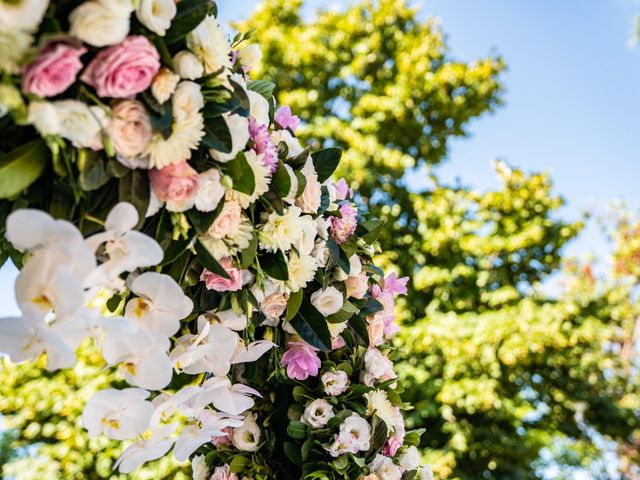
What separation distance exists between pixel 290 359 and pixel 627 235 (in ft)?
33.2

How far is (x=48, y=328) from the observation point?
708mm

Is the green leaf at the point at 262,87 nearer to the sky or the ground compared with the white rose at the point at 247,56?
nearer to the ground

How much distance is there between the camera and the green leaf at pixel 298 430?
1237 millimetres

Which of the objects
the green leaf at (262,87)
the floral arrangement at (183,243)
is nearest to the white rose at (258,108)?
the floral arrangement at (183,243)

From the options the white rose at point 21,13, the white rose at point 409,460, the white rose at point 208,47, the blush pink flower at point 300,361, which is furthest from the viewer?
the white rose at point 409,460

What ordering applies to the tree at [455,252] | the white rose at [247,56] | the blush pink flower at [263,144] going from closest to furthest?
the blush pink flower at [263,144]
the white rose at [247,56]
the tree at [455,252]

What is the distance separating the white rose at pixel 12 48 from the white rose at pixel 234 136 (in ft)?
0.97

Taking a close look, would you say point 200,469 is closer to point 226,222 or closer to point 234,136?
point 226,222

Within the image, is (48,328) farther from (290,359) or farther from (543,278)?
(543,278)

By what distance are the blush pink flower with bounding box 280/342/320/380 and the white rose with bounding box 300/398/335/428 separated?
0.28 feet

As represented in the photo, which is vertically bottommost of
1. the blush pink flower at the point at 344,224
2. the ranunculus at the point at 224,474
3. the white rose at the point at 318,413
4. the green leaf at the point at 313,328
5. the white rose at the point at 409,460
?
the ranunculus at the point at 224,474

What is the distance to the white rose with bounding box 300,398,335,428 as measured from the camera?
1.24 metres

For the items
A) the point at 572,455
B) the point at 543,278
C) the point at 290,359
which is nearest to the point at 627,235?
the point at 572,455

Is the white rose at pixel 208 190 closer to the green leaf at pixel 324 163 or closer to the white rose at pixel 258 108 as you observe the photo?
the white rose at pixel 258 108
